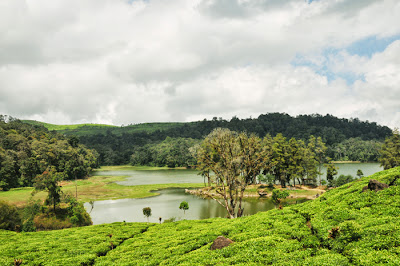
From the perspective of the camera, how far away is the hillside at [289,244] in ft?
39.0

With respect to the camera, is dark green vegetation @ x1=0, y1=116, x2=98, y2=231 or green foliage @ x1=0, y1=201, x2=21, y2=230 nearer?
green foliage @ x1=0, y1=201, x2=21, y2=230

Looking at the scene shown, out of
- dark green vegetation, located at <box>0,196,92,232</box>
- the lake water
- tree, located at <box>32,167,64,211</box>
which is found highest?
tree, located at <box>32,167,64,211</box>

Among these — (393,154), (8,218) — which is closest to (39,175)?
(8,218)

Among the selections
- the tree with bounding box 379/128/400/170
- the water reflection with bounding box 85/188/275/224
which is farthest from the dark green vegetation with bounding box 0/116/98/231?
the tree with bounding box 379/128/400/170

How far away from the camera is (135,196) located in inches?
3406

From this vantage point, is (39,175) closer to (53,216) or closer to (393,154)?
(53,216)

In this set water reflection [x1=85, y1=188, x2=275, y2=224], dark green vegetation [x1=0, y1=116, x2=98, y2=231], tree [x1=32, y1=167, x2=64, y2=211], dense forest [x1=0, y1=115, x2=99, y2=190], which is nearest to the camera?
dark green vegetation [x1=0, y1=116, x2=98, y2=231]

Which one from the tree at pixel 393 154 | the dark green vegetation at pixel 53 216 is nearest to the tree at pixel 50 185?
the dark green vegetation at pixel 53 216

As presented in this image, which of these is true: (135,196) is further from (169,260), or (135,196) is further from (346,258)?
(346,258)

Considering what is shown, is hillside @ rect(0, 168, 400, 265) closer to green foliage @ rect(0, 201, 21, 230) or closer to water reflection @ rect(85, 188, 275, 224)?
green foliage @ rect(0, 201, 21, 230)

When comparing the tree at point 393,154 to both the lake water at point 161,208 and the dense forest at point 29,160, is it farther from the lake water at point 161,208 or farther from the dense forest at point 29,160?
the dense forest at point 29,160

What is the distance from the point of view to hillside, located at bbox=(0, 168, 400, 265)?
468 inches

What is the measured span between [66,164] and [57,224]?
9006 cm

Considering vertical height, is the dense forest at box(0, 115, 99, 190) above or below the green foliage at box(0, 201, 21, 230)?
above
